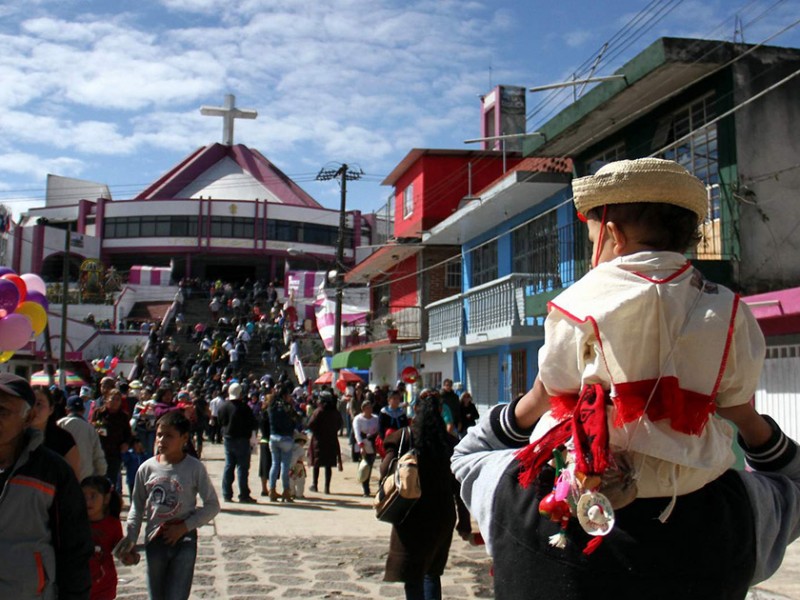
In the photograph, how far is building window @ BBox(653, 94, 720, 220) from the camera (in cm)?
1328

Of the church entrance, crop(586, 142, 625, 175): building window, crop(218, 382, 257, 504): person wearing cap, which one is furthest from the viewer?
the church entrance

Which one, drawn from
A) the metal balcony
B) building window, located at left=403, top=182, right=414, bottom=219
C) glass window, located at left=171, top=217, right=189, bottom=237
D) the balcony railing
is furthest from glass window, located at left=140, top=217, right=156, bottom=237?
the balcony railing

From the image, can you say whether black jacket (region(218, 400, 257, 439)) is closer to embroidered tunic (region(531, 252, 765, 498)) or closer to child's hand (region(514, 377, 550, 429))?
child's hand (region(514, 377, 550, 429))

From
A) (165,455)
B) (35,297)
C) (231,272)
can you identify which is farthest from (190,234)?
(165,455)

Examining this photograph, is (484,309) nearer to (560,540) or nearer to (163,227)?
Result: (560,540)

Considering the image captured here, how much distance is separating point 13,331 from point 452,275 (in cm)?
1898

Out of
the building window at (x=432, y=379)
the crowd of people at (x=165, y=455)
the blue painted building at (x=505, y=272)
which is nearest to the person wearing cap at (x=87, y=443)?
the crowd of people at (x=165, y=455)

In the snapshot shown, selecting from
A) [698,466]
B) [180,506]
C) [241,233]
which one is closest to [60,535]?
[180,506]

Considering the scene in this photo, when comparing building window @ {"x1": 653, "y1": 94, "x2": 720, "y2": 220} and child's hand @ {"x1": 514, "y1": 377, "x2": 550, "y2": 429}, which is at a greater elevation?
building window @ {"x1": 653, "y1": 94, "x2": 720, "y2": 220}

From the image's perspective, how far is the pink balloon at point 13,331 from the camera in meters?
9.51

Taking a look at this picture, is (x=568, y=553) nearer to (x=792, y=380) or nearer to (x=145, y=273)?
(x=792, y=380)

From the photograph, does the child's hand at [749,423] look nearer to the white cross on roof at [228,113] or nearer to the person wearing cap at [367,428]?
the person wearing cap at [367,428]

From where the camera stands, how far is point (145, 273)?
2168 inches

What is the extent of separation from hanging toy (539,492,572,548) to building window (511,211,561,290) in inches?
614
